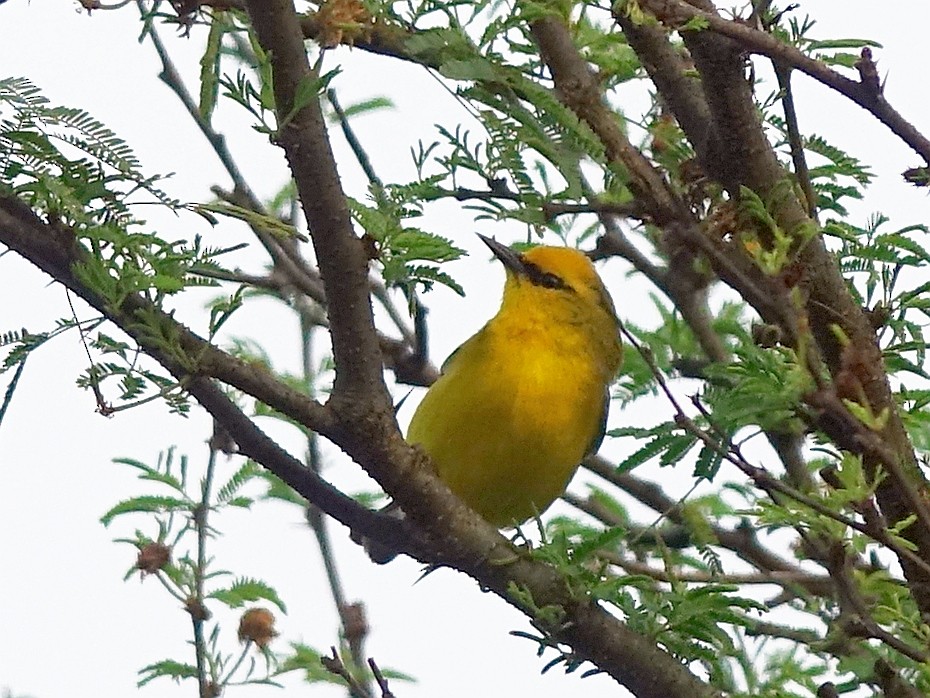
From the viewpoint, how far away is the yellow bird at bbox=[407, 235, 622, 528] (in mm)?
3936

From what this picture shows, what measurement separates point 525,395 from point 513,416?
79mm

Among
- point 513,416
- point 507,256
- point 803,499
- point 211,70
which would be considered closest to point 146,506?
point 513,416

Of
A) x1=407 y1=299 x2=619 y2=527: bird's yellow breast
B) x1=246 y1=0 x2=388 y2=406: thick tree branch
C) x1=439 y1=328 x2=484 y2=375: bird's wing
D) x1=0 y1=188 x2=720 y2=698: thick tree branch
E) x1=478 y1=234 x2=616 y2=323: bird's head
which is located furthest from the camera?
x1=478 y1=234 x2=616 y2=323: bird's head

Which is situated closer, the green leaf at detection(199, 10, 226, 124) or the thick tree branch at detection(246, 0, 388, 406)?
the thick tree branch at detection(246, 0, 388, 406)

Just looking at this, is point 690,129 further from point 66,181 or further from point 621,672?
point 66,181

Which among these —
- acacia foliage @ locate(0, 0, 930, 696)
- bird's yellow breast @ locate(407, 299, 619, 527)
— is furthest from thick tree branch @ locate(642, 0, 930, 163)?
bird's yellow breast @ locate(407, 299, 619, 527)

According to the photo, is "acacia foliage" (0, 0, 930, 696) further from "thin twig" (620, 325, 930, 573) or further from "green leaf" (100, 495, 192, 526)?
"green leaf" (100, 495, 192, 526)

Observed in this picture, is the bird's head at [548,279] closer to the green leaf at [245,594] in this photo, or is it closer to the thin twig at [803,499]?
the green leaf at [245,594]

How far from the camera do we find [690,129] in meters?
2.61

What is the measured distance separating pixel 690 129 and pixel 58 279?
1154 mm

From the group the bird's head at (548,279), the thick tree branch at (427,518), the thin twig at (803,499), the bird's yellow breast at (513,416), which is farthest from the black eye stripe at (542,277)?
the thin twig at (803,499)

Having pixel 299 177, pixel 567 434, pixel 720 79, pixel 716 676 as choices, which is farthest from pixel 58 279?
pixel 567 434

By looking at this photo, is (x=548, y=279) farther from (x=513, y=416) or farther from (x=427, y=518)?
(x=427, y=518)

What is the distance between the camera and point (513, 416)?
12.9ft
